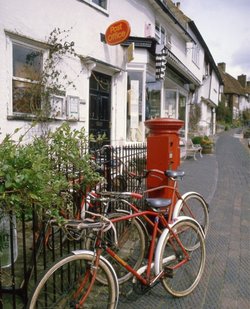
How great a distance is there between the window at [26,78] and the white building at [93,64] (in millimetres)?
19

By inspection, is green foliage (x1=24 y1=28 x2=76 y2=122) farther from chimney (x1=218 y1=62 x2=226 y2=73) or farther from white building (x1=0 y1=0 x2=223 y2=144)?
chimney (x1=218 y1=62 x2=226 y2=73)

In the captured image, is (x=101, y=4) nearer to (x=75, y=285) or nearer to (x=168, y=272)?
(x=168, y=272)

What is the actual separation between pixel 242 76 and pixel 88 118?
73291mm

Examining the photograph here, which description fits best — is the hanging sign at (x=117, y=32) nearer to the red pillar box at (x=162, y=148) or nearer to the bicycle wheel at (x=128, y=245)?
the red pillar box at (x=162, y=148)

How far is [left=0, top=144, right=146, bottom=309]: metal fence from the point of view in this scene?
2.43 m

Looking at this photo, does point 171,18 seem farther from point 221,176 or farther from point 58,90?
point 58,90

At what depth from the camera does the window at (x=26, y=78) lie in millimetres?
6070

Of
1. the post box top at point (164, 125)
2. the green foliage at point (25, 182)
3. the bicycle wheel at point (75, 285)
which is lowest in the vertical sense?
the bicycle wheel at point (75, 285)

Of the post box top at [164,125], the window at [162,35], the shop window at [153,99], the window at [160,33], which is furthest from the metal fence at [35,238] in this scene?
the window at [162,35]

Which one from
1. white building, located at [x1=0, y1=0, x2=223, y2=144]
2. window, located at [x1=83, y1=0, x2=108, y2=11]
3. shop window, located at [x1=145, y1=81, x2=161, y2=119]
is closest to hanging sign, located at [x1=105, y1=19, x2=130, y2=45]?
white building, located at [x1=0, y1=0, x2=223, y2=144]

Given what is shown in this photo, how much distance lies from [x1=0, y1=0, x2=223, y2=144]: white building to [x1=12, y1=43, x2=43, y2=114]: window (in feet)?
0.06

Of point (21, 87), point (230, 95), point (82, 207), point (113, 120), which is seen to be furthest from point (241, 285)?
point (230, 95)

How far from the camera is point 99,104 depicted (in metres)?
8.65

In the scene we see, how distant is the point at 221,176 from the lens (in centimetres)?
982
